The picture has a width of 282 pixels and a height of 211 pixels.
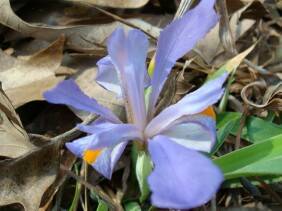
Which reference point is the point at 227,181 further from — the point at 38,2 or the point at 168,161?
the point at 38,2

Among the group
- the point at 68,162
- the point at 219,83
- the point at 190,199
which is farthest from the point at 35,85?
the point at 190,199

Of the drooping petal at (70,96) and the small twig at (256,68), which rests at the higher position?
the drooping petal at (70,96)

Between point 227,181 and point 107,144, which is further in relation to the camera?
point 227,181

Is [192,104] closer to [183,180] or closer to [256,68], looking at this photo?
[183,180]

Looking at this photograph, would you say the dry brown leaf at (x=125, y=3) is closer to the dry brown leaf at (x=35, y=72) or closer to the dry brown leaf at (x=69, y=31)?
the dry brown leaf at (x=69, y=31)

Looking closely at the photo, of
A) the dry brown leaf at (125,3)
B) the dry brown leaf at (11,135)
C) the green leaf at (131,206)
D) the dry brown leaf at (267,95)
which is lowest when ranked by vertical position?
the green leaf at (131,206)

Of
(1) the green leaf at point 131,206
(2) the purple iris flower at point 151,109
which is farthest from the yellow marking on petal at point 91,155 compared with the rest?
(1) the green leaf at point 131,206

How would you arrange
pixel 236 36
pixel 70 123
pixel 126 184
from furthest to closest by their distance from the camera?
pixel 236 36
pixel 70 123
pixel 126 184
